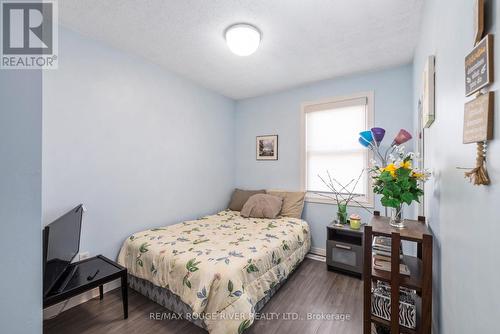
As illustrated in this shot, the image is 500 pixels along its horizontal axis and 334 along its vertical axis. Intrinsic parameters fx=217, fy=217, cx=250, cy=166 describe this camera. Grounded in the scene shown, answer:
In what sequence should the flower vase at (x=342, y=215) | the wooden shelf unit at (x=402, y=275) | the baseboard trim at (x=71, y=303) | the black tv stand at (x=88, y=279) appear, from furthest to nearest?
the flower vase at (x=342, y=215) < the baseboard trim at (x=71, y=303) < the black tv stand at (x=88, y=279) < the wooden shelf unit at (x=402, y=275)

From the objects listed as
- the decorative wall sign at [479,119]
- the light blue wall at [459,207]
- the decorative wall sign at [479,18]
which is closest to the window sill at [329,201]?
the light blue wall at [459,207]

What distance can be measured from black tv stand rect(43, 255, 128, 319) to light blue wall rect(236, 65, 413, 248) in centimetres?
245

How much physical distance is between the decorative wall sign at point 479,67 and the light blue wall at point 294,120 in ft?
7.89

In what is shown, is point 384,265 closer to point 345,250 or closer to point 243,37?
point 345,250

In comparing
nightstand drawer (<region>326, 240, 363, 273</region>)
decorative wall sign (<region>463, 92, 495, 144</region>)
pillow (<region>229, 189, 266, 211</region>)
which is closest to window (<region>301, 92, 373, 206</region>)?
nightstand drawer (<region>326, 240, 363, 273</region>)

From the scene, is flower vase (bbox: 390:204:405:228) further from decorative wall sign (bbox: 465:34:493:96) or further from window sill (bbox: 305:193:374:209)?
window sill (bbox: 305:193:374:209)

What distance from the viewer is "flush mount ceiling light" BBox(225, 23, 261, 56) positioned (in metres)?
1.94

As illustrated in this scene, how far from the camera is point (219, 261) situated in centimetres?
180

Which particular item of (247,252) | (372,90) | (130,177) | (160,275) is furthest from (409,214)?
(130,177)

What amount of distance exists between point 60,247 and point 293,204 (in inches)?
106

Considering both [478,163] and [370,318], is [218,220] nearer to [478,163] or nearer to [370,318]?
[370,318]

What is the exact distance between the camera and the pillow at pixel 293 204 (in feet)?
10.7

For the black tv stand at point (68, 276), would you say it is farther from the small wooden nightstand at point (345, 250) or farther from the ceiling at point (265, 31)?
the small wooden nightstand at point (345, 250)

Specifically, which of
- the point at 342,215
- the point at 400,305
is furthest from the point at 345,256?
the point at 400,305
